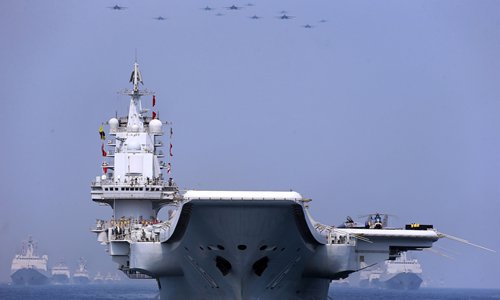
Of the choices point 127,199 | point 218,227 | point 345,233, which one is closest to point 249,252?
point 218,227

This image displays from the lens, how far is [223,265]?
42062 mm

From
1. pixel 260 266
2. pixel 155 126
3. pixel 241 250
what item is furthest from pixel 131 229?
pixel 155 126

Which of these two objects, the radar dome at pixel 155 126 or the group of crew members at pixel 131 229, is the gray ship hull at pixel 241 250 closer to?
the group of crew members at pixel 131 229

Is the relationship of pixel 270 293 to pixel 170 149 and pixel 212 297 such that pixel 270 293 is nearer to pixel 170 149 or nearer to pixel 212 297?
pixel 212 297

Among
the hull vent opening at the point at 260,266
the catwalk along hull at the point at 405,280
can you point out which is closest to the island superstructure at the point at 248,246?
the hull vent opening at the point at 260,266

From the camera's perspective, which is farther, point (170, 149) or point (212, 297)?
point (170, 149)

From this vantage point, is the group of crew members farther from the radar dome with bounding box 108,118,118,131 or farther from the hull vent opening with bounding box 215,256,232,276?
the radar dome with bounding box 108,118,118,131

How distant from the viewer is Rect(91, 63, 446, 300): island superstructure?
39906mm

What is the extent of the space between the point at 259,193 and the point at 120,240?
1229 centimetres

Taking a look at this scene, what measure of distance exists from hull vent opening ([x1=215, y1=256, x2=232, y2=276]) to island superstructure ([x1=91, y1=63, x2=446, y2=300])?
35 mm

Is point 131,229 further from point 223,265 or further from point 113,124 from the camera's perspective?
point 113,124

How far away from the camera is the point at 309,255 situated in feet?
142

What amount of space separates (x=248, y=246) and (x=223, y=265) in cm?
182

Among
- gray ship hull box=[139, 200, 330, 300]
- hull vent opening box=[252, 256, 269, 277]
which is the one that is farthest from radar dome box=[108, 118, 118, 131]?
hull vent opening box=[252, 256, 269, 277]
